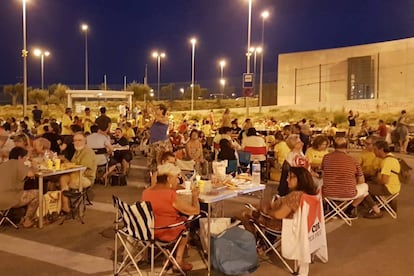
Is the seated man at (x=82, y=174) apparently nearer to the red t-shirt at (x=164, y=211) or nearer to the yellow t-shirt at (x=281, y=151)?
the red t-shirt at (x=164, y=211)

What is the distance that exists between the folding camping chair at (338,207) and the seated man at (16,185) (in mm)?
4384

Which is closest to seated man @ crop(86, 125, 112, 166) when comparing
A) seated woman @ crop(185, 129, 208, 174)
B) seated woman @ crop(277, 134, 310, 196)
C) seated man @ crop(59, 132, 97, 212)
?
seated woman @ crop(185, 129, 208, 174)

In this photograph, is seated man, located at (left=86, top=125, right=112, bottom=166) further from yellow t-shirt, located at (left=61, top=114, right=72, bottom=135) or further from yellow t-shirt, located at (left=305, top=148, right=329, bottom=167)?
yellow t-shirt, located at (left=305, top=148, right=329, bottom=167)

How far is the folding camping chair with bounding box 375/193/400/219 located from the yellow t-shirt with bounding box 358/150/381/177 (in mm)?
502

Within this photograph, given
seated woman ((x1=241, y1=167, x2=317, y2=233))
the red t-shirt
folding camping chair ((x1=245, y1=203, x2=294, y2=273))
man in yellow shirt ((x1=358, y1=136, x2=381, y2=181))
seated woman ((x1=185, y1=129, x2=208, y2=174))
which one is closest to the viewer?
the red t-shirt

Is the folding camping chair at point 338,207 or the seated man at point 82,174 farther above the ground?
the seated man at point 82,174

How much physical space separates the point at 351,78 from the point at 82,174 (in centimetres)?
3181

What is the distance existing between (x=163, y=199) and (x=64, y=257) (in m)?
1.66

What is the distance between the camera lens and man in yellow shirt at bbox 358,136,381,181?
8.84 metres

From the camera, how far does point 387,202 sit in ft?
27.9

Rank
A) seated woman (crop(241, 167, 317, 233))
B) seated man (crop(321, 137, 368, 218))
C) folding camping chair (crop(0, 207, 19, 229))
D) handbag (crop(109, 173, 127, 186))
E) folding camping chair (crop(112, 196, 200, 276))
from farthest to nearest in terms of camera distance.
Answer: handbag (crop(109, 173, 127, 186)), seated man (crop(321, 137, 368, 218)), folding camping chair (crop(0, 207, 19, 229)), seated woman (crop(241, 167, 317, 233)), folding camping chair (crop(112, 196, 200, 276))

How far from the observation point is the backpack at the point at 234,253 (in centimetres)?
561

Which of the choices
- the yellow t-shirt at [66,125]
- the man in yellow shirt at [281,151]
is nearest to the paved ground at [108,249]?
the man in yellow shirt at [281,151]

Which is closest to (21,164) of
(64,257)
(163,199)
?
(64,257)
